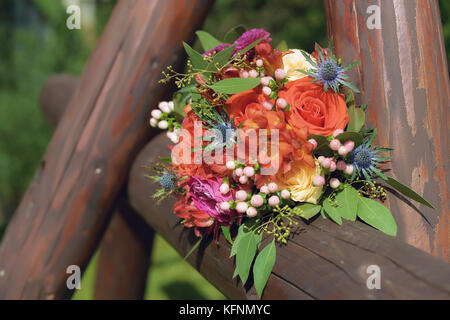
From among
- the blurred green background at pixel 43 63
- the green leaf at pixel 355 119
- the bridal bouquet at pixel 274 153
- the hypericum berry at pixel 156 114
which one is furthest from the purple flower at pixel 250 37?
the blurred green background at pixel 43 63

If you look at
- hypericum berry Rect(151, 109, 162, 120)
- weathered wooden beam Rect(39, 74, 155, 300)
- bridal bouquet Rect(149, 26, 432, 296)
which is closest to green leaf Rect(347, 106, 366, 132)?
bridal bouquet Rect(149, 26, 432, 296)

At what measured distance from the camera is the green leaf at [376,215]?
727 mm

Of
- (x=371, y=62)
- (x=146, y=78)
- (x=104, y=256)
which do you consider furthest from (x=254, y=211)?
(x=104, y=256)

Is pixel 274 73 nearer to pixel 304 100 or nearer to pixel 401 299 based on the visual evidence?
pixel 304 100

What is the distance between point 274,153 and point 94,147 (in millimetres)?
850

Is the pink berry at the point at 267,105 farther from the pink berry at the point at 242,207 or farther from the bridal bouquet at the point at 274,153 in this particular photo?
the pink berry at the point at 242,207

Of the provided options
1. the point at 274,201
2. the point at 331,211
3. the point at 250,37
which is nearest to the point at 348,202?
the point at 331,211

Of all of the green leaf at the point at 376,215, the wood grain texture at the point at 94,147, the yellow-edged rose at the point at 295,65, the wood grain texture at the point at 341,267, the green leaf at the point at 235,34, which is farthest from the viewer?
the wood grain texture at the point at 94,147

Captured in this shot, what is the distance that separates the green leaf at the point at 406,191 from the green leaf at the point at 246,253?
0.87ft

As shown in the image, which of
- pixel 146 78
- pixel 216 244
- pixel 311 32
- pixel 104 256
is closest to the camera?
pixel 216 244

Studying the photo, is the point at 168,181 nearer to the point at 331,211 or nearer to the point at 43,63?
the point at 331,211

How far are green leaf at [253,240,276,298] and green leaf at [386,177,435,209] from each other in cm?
25

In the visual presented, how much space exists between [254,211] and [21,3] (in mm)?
6712

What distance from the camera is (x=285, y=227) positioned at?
77 centimetres
